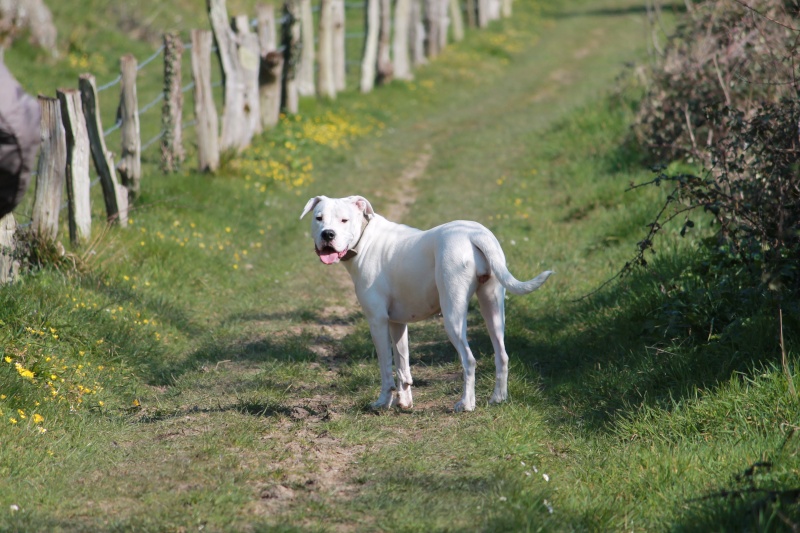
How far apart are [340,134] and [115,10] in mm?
9474

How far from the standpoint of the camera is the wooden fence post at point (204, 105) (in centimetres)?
1169

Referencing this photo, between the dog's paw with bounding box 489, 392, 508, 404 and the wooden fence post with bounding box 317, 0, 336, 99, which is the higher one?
the wooden fence post with bounding box 317, 0, 336, 99

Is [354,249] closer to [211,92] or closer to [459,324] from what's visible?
[459,324]

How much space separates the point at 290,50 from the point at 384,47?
14.1 feet

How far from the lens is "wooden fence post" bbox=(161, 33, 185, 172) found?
1117 cm

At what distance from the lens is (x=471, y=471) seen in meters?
5.05

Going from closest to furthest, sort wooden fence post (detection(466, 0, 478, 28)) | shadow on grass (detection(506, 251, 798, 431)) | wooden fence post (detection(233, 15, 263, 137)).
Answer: shadow on grass (detection(506, 251, 798, 431))
wooden fence post (detection(233, 15, 263, 137))
wooden fence post (detection(466, 0, 478, 28))

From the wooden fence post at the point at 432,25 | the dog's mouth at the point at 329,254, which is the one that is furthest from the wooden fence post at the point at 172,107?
the wooden fence post at the point at 432,25

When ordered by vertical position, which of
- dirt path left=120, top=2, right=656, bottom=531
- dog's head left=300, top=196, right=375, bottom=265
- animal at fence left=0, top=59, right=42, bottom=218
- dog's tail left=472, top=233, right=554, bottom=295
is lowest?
dirt path left=120, top=2, right=656, bottom=531

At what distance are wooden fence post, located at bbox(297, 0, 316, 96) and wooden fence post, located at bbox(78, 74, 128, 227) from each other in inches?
270

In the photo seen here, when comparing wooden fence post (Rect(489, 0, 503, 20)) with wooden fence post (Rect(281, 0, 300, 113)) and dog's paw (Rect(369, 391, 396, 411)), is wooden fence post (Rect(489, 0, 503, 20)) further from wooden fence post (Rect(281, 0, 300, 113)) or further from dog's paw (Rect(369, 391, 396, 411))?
dog's paw (Rect(369, 391, 396, 411))

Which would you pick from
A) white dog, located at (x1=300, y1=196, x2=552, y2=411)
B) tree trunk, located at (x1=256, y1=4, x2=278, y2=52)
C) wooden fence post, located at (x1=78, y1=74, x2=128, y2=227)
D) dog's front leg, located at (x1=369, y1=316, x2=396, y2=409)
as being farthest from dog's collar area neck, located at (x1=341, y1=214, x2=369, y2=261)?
tree trunk, located at (x1=256, y1=4, x2=278, y2=52)

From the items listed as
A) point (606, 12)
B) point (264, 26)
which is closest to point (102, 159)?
point (264, 26)

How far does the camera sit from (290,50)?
15047 mm
